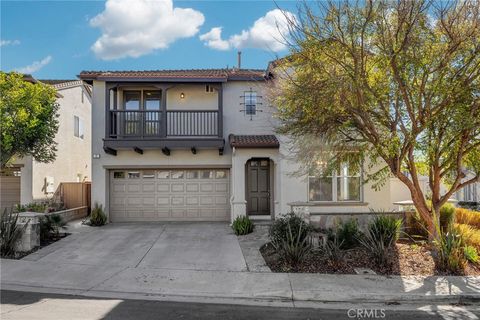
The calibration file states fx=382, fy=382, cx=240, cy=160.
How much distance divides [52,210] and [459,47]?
15.3m

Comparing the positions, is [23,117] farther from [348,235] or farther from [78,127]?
[348,235]

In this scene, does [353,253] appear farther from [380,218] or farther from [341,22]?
[341,22]

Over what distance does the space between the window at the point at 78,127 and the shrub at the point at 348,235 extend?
16065 mm

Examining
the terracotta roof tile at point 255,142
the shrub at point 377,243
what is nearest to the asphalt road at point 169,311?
the shrub at point 377,243

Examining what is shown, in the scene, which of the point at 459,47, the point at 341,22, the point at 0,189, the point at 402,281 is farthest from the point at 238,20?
the point at 0,189

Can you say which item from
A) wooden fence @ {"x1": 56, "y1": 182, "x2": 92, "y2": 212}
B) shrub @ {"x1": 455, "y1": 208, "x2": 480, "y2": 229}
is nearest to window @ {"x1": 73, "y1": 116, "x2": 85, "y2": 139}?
wooden fence @ {"x1": 56, "y1": 182, "x2": 92, "y2": 212}

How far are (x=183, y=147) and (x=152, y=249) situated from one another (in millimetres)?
5215

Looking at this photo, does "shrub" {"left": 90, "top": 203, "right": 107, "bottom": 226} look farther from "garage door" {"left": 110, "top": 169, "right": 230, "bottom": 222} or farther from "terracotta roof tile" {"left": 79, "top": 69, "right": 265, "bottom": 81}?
"terracotta roof tile" {"left": 79, "top": 69, "right": 265, "bottom": 81}

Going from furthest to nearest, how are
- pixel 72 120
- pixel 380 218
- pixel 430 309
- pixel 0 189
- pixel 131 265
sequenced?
1. pixel 72 120
2. pixel 0 189
3. pixel 380 218
4. pixel 131 265
5. pixel 430 309

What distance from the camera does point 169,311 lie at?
6.13 m

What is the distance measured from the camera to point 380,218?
10.0 m

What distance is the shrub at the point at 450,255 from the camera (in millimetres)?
8305

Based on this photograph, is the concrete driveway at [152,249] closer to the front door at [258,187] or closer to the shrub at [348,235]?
the front door at [258,187]

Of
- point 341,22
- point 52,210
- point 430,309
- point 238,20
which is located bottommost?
point 430,309
